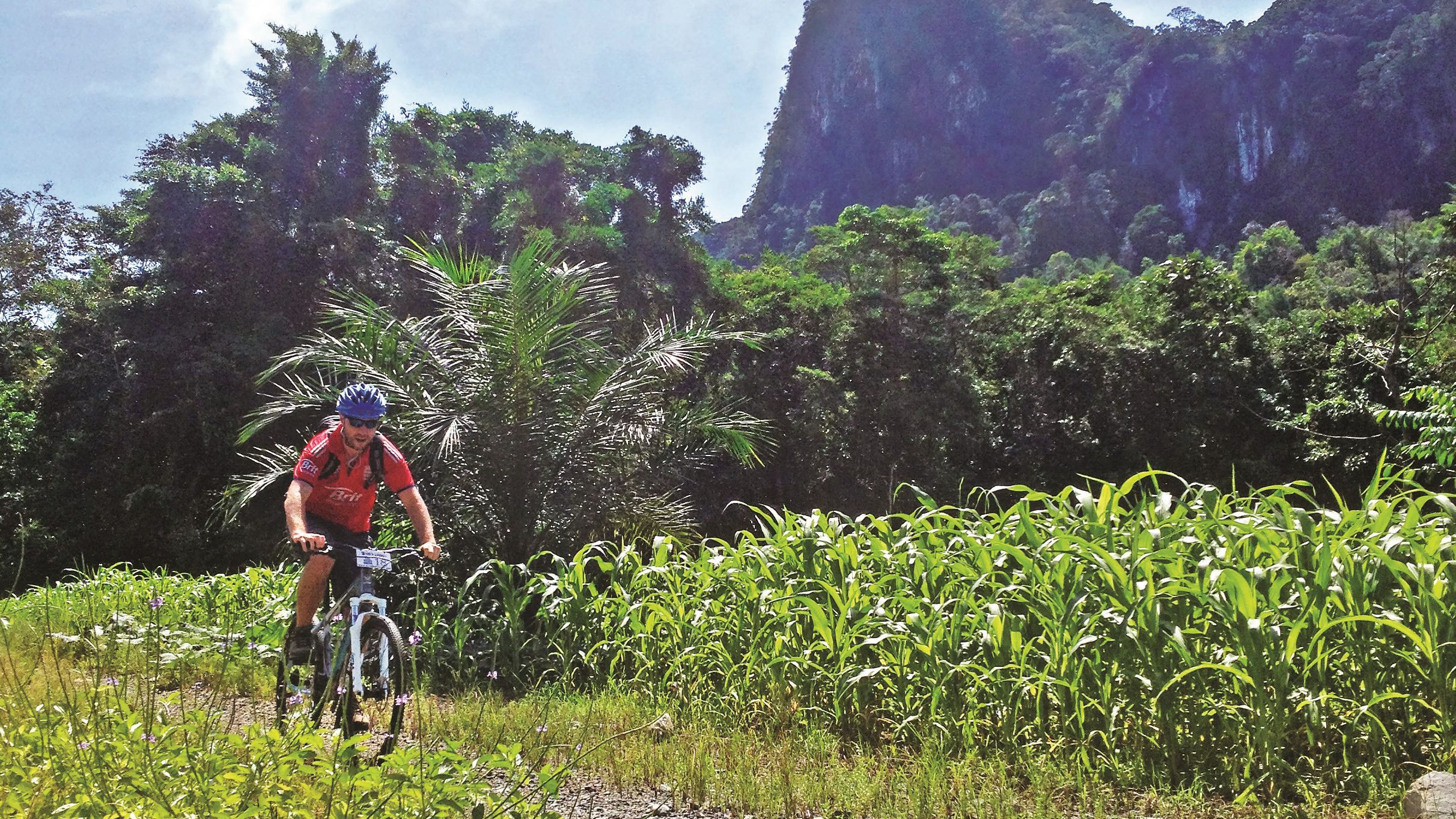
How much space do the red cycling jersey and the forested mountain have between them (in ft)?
195

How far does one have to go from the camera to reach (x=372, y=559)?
3709 mm

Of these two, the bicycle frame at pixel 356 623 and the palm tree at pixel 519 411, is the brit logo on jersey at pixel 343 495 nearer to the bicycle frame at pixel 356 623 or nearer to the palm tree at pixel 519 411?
the bicycle frame at pixel 356 623

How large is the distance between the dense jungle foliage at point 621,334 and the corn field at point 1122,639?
24.5ft

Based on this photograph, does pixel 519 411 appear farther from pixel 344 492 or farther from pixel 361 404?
pixel 361 404

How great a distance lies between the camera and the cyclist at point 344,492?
154 inches

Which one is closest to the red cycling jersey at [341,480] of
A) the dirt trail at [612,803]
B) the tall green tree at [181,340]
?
the dirt trail at [612,803]

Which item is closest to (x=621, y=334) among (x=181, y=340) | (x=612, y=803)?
(x=181, y=340)

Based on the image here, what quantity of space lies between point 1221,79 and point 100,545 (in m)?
91.7

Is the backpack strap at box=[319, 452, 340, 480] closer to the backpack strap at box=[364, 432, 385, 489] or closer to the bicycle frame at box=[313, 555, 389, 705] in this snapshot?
Result: the backpack strap at box=[364, 432, 385, 489]

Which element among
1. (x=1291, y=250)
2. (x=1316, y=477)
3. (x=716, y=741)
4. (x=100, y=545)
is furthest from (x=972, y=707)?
(x=1291, y=250)

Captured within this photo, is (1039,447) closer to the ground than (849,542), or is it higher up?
higher up

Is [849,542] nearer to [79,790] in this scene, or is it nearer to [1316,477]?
[79,790]

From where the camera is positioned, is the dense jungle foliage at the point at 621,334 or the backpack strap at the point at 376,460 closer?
the backpack strap at the point at 376,460

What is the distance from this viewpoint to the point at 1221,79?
84250mm
